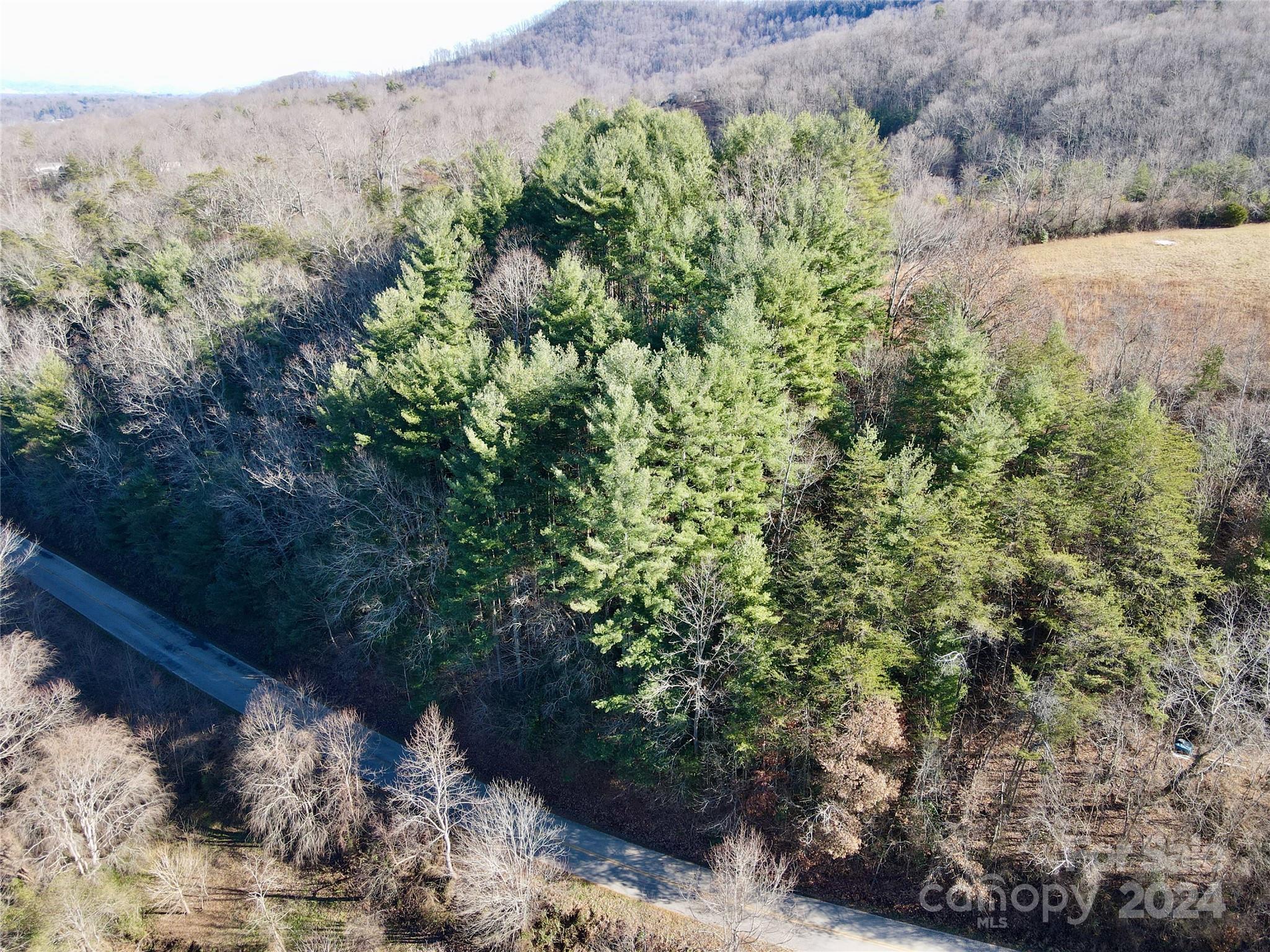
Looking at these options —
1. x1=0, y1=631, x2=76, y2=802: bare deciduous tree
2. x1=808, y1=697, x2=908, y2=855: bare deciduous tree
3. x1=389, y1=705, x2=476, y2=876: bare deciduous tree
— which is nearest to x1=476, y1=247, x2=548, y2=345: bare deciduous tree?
x1=389, y1=705, x2=476, y2=876: bare deciduous tree

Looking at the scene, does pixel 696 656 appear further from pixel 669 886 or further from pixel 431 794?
pixel 431 794

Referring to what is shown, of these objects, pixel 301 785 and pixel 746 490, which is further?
pixel 301 785

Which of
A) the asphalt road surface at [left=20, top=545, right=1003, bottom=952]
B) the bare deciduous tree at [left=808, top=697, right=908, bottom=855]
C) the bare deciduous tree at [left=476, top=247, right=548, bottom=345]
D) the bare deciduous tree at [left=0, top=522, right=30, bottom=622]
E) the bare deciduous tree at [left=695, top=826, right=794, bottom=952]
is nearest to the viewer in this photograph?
the bare deciduous tree at [left=695, top=826, right=794, bottom=952]

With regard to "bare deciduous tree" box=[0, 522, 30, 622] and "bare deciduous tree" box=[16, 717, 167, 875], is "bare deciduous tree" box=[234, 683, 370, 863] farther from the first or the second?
"bare deciduous tree" box=[0, 522, 30, 622]

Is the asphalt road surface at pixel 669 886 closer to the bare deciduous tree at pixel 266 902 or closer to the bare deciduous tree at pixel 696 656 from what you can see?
the bare deciduous tree at pixel 696 656

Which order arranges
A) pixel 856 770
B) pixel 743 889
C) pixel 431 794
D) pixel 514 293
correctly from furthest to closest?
pixel 514 293
pixel 431 794
pixel 856 770
pixel 743 889

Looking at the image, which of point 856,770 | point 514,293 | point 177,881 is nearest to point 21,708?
point 177,881

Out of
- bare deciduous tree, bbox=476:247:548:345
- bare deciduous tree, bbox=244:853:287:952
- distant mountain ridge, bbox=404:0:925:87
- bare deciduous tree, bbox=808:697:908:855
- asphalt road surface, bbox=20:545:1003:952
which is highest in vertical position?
distant mountain ridge, bbox=404:0:925:87
